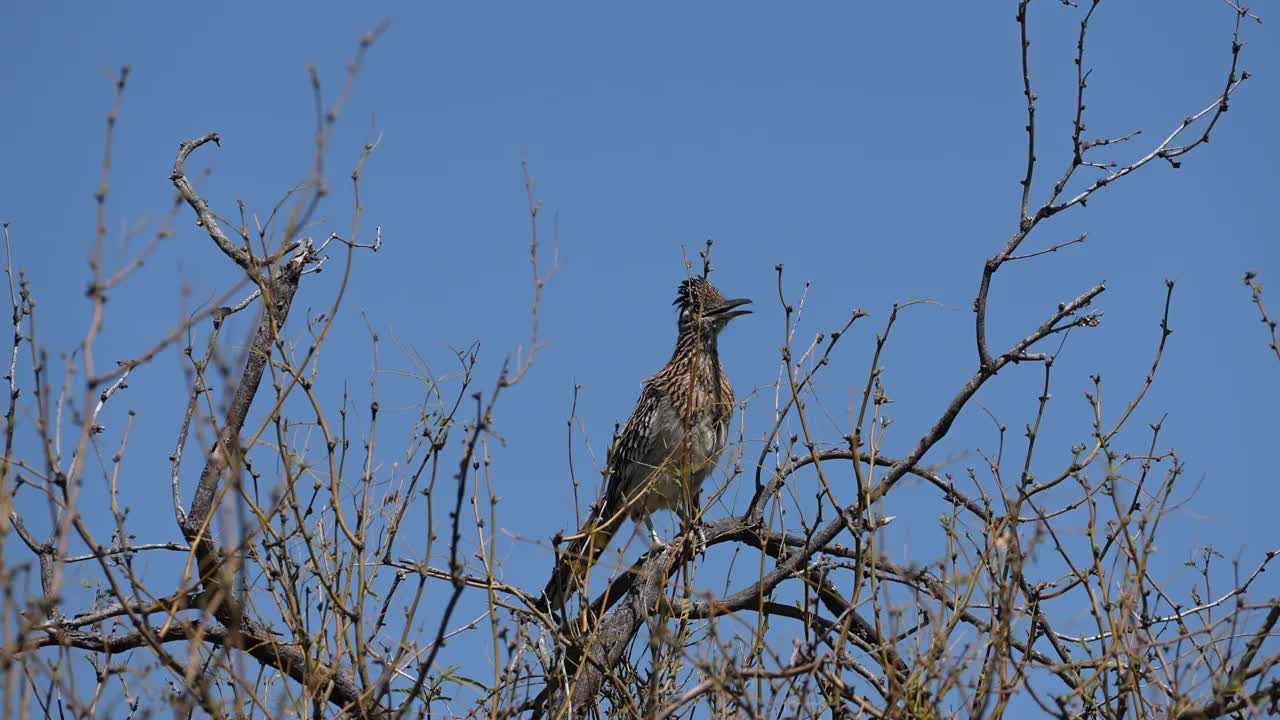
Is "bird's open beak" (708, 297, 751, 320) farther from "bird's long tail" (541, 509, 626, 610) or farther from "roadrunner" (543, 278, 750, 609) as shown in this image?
"bird's long tail" (541, 509, 626, 610)

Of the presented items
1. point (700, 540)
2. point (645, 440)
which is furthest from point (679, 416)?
point (700, 540)

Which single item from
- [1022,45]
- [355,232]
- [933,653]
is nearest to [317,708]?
[355,232]

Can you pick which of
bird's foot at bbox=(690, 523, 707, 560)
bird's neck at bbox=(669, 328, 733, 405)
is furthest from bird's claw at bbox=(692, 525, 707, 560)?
bird's neck at bbox=(669, 328, 733, 405)

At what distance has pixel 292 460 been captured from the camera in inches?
177

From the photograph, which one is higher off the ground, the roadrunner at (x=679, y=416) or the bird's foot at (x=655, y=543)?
the roadrunner at (x=679, y=416)

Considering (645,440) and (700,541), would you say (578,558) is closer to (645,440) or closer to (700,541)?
(700,541)

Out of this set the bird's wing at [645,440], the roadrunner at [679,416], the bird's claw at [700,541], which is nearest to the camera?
the bird's claw at [700,541]

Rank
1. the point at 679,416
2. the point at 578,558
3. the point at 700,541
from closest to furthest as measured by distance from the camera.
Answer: the point at 578,558 → the point at 700,541 → the point at 679,416

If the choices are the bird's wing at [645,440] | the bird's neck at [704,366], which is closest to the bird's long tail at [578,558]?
the bird's wing at [645,440]

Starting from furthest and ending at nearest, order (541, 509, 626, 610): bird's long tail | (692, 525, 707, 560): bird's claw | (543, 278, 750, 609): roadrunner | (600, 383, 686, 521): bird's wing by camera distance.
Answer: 1. (600, 383, 686, 521): bird's wing
2. (543, 278, 750, 609): roadrunner
3. (692, 525, 707, 560): bird's claw
4. (541, 509, 626, 610): bird's long tail

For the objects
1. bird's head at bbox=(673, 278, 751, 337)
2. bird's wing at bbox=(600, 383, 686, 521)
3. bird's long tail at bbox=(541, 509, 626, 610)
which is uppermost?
bird's head at bbox=(673, 278, 751, 337)

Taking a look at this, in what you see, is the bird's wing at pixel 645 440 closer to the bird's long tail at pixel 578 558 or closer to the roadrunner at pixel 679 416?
the roadrunner at pixel 679 416

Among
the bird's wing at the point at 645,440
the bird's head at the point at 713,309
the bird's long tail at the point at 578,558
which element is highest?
the bird's head at the point at 713,309

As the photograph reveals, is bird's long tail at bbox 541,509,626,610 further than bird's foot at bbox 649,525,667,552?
No
